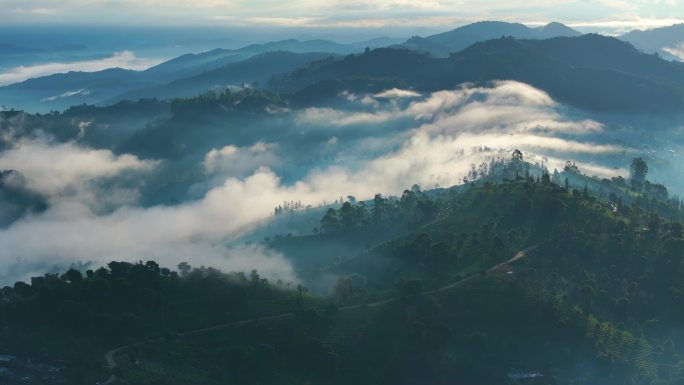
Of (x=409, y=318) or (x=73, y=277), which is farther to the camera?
(x=73, y=277)

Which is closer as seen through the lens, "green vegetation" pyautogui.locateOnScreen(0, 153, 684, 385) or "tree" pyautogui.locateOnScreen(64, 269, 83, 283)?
"green vegetation" pyautogui.locateOnScreen(0, 153, 684, 385)

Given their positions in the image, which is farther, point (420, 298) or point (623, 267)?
point (623, 267)

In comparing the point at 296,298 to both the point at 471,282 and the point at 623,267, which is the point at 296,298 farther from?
the point at 623,267

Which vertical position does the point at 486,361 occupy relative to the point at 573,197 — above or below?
below

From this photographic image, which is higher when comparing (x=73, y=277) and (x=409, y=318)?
(x=73, y=277)

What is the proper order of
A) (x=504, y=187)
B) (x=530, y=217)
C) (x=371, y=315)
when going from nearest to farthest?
1. (x=371, y=315)
2. (x=530, y=217)
3. (x=504, y=187)

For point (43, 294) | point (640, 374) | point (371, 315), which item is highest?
point (43, 294)

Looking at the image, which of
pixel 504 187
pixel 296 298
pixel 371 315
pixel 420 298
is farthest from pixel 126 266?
pixel 504 187

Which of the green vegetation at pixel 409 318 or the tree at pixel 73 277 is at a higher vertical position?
the tree at pixel 73 277

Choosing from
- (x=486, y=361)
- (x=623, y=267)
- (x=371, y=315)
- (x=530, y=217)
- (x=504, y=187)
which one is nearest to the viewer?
(x=486, y=361)

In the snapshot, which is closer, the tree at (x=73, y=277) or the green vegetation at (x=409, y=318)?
the green vegetation at (x=409, y=318)

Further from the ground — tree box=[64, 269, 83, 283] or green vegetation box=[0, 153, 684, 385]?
tree box=[64, 269, 83, 283]
